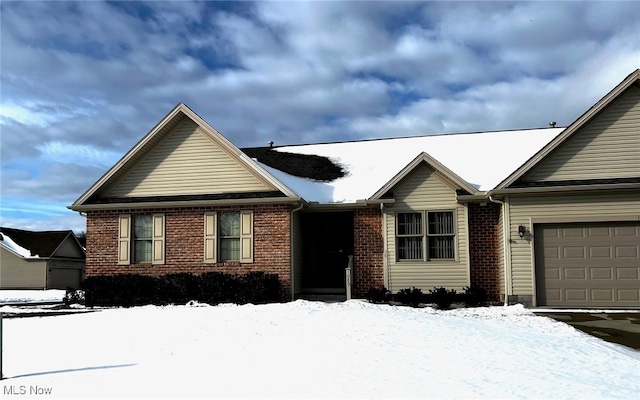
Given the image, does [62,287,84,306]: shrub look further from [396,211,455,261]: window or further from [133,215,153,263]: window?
[396,211,455,261]: window

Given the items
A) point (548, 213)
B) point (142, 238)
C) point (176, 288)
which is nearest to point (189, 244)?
point (176, 288)

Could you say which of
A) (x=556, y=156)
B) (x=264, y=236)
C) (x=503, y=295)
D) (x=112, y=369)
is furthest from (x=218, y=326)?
(x=556, y=156)

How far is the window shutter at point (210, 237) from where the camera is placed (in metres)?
18.2

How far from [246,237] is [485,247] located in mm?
7187

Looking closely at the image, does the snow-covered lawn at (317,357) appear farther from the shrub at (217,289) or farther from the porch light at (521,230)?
the shrub at (217,289)

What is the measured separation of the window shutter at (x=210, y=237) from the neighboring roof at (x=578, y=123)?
8.61 m

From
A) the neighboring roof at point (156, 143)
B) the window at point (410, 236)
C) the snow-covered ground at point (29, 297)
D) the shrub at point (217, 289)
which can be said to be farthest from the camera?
the snow-covered ground at point (29, 297)

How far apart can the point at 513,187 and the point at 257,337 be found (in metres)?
8.81

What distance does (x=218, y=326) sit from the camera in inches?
473

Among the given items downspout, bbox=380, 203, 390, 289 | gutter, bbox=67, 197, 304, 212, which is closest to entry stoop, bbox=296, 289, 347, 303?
downspout, bbox=380, 203, 390, 289

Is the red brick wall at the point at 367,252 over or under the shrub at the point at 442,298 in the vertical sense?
over

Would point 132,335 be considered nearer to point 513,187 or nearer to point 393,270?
point 393,270

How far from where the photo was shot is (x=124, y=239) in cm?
1898

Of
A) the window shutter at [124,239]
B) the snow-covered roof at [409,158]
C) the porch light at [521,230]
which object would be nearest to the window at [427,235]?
the snow-covered roof at [409,158]
